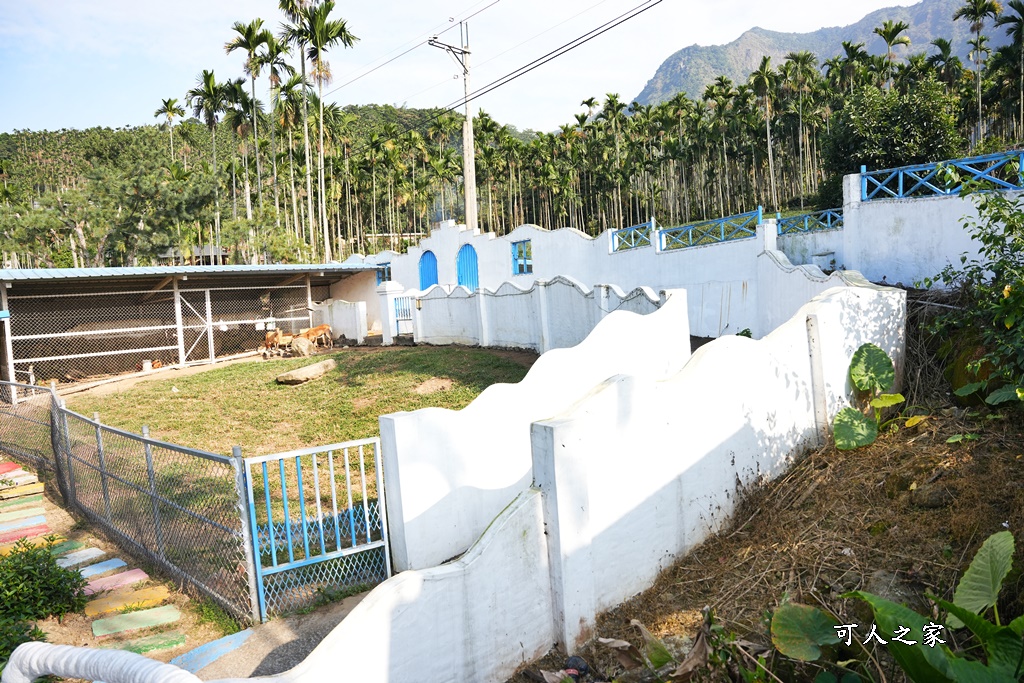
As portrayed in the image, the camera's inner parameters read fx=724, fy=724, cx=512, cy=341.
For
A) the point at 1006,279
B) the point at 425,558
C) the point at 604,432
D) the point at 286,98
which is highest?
the point at 286,98

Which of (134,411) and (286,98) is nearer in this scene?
(134,411)

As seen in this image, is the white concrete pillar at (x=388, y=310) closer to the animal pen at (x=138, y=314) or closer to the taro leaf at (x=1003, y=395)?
the animal pen at (x=138, y=314)

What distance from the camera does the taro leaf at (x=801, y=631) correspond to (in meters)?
3.90

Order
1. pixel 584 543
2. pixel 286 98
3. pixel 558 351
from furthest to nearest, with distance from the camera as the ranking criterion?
pixel 286 98, pixel 558 351, pixel 584 543

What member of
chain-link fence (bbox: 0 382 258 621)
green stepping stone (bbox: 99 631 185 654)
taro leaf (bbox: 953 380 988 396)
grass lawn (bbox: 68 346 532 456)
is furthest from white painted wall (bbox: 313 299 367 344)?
taro leaf (bbox: 953 380 988 396)

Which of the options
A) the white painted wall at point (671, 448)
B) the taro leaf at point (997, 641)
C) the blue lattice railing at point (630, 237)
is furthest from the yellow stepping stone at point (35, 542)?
the blue lattice railing at point (630, 237)

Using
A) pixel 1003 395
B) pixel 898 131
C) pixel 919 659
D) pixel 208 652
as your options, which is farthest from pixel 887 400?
pixel 898 131

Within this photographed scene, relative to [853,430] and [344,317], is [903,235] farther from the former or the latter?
[344,317]

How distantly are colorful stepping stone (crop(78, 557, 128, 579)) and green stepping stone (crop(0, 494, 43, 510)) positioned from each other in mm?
3073

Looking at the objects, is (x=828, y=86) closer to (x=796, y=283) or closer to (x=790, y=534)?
(x=796, y=283)

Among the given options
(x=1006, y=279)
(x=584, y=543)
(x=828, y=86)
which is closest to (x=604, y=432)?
(x=584, y=543)

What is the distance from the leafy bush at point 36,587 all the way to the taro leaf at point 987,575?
21.2 feet

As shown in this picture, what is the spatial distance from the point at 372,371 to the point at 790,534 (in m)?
11.4

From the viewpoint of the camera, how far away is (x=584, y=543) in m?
5.22
